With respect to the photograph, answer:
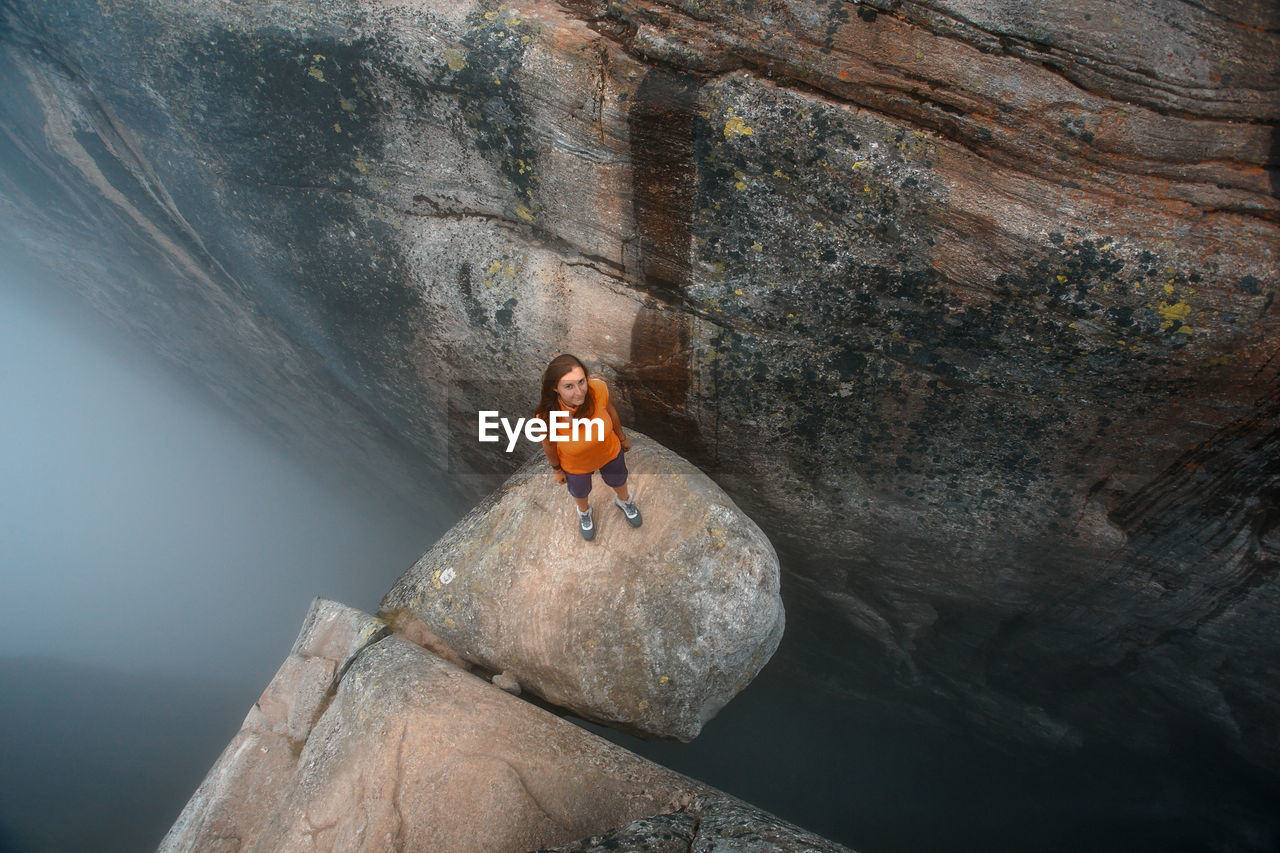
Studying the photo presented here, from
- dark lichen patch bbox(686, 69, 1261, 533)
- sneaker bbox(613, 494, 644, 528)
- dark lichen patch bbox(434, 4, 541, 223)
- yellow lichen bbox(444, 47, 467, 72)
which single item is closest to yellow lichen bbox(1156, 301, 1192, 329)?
dark lichen patch bbox(686, 69, 1261, 533)

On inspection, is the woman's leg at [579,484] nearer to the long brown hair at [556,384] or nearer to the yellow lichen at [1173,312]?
the long brown hair at [556,384]

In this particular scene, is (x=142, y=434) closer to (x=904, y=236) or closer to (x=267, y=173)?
(x=267, y=173)

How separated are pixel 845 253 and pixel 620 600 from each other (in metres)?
2.10

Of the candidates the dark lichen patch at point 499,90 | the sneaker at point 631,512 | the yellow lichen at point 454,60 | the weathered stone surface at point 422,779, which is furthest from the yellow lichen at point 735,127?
the weathered stone surface at point 422,779

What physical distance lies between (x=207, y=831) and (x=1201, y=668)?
6.29 meters

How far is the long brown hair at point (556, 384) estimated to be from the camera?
2592 mm

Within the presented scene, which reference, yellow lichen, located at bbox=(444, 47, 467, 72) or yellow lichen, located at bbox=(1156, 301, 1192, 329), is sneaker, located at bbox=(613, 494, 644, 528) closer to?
yellow lichen, located at bbox=(444, 47, 467, 72)

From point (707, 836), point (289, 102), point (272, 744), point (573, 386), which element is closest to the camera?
point (707, 836)

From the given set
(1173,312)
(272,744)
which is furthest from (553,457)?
(1173,312)

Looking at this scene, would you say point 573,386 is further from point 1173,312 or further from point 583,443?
point 1173,312

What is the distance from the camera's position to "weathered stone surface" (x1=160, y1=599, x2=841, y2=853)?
2.77m

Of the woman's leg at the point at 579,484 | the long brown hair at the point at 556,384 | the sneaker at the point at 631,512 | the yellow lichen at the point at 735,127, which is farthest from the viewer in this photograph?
the sneaker at the point at 631,512

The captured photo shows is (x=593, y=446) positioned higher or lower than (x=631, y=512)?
higher

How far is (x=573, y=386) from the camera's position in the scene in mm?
2631
